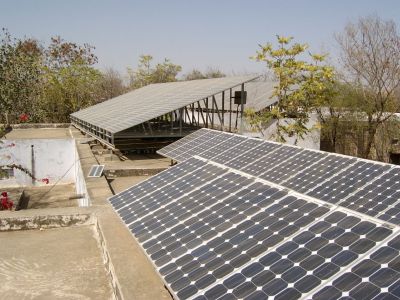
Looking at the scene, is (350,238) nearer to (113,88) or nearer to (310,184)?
(310,184)

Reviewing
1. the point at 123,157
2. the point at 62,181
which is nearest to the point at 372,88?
the point at 123,157

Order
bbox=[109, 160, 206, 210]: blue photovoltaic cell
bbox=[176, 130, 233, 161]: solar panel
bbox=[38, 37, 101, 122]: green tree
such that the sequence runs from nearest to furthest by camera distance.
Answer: bbox=[109, 160, 206, 210]: blue photovoltaic cell
bbox=[176, 130, 233, 161]: solar panel
bbox=[38, 37, 101, 122]: green tree

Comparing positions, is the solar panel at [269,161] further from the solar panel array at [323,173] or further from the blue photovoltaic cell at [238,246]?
the blue photovoltaic cell at [238,246]

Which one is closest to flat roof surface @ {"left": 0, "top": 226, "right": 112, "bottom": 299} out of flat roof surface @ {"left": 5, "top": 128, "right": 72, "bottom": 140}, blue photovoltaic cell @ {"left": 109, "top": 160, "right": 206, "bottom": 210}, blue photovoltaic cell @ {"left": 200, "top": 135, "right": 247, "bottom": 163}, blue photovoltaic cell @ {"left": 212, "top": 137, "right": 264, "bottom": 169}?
blue photovoltaic cell @ {"left": 109, "top": 160, "right": 206, "bottom": 210}

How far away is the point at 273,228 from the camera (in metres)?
5.58

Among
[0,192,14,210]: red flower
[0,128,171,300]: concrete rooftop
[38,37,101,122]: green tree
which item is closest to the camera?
[0,128,171,300]: concrete rooftop

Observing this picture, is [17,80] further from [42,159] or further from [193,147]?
[193,147]

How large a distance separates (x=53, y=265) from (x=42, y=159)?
58.8ft

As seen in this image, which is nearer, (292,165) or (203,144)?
(292,165)

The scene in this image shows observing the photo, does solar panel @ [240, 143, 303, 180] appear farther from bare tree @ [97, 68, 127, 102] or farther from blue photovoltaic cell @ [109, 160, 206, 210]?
bare tree @ [97, 68, 127, 102]

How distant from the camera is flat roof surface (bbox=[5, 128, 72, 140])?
2974 cm

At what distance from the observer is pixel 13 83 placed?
126 feet

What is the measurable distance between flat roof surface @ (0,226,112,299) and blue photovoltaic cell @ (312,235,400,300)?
13.8ft

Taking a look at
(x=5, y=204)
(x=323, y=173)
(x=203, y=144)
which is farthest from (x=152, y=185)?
(x=5, y=204)
